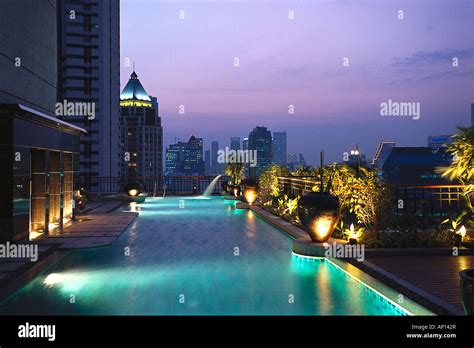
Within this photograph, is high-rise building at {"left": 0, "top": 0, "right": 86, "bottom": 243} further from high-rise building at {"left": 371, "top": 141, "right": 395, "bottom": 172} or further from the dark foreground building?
high-rise building at {"left": 371, "top": 141, "right": 395, "bottom": 172}

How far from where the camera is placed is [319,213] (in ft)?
28.2

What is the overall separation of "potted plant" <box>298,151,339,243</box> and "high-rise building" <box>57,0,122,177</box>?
72.1 m

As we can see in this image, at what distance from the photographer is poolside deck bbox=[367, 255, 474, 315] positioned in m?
5.32

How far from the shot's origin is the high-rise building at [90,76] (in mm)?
76062

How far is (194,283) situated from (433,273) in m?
3.76

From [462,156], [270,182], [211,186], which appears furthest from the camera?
[211,186]

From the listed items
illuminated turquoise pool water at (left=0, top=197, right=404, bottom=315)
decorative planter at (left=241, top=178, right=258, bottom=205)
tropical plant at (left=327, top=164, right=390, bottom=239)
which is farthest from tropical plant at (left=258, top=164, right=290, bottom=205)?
tropical plant at (left=327, top=164, right=390, bottom=239)

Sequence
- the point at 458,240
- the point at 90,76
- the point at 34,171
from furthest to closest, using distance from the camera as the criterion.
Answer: the point at 90,76 < the point at 34,171 < the point at 458,240

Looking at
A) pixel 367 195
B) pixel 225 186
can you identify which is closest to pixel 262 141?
pixel 225 186

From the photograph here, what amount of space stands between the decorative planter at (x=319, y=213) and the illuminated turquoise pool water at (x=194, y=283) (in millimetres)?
668

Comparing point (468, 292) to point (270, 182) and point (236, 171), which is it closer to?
point (270, 182)

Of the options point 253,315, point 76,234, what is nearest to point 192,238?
point 76,234

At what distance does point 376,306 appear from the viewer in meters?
5.54
